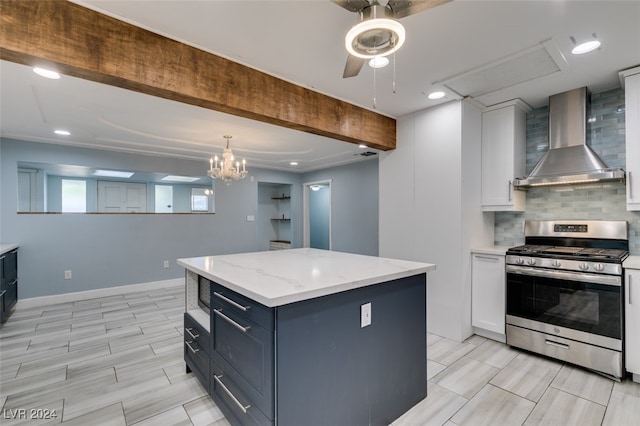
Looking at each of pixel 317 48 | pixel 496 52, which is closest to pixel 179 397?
pixel 317 48

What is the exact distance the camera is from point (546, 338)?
2.55 metres

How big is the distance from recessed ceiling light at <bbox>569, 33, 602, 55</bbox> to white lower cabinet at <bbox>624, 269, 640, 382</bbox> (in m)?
1.63

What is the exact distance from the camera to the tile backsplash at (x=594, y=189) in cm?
264

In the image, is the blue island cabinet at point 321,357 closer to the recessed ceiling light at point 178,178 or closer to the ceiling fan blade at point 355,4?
the ceiling fan blade at point 355,4

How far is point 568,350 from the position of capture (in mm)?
2428

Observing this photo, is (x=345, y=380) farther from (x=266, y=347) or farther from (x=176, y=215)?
(x=176, y=215)

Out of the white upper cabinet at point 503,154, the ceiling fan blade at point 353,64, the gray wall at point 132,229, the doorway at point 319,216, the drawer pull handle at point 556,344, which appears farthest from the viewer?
the doorway at point 319,216

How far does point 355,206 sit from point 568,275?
373 cm

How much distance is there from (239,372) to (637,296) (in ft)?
9.31

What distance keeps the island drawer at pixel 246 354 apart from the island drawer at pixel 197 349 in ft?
0.61

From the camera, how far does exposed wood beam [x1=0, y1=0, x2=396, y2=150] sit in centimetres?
145

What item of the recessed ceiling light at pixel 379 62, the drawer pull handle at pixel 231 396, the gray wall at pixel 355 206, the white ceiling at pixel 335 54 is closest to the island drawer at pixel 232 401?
the drawer pull handle at pixel 231 396

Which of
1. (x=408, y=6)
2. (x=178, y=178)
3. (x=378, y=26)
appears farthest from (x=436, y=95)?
(x=178, y=178)

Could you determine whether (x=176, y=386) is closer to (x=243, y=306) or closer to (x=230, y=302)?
(x=230, y=302)
